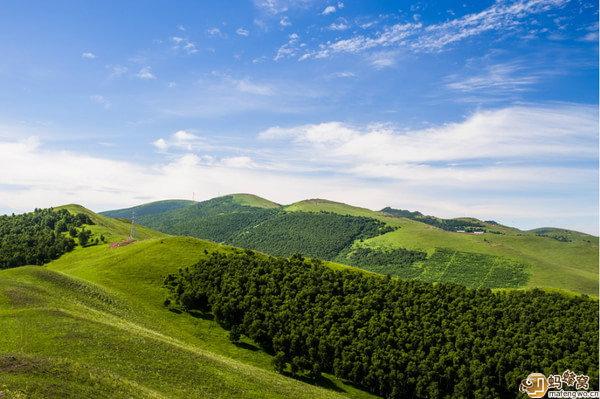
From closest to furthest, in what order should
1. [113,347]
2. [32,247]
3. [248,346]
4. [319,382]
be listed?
[113,347] < [319,382] < [248,346] < [32,247]

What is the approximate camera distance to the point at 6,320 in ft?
194

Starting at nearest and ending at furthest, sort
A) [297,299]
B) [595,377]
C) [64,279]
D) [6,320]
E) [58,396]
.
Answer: [58,396], [6,320], [595,377], [64,279], [297,299]

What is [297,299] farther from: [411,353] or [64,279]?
[64,279]

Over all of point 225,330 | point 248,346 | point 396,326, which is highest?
point 396,326

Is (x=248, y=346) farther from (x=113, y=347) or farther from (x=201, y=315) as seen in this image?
(x=113, y=347)

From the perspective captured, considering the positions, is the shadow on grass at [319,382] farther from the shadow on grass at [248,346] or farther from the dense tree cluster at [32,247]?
the dense tree cluster at [32,247]

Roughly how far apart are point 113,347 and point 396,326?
85.6m

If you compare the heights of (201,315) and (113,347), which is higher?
(113,347)

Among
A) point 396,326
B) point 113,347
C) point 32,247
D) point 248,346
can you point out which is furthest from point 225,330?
point 32,247

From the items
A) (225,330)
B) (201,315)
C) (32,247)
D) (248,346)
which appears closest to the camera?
(248,346)

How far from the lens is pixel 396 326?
357 feet

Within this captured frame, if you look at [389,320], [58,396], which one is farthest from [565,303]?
[58,396]

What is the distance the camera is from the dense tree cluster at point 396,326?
90.3m

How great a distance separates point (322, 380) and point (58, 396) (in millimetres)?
67718
